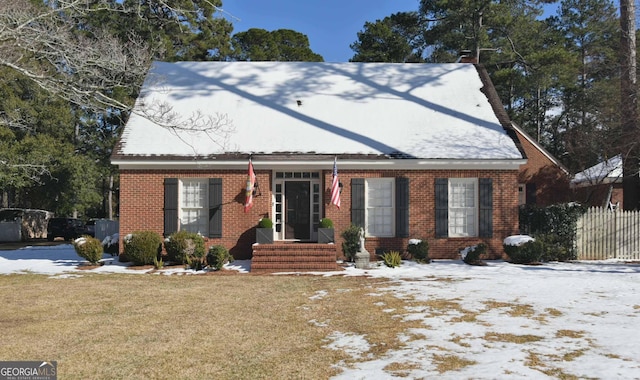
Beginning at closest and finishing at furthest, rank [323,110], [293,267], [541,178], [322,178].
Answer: [293,267], [322,178], [323,110], [541,178]

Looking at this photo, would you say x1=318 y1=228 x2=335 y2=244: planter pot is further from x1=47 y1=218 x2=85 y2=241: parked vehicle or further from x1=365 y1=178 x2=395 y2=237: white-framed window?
x1=47 y1=218 x2=85 y2=241: parked vehicle

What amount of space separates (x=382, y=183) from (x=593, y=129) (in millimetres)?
17121

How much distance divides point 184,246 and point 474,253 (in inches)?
328

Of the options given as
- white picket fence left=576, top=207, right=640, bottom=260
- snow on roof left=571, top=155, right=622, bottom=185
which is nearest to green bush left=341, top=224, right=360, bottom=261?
white picket fence left=576, top=207, right=640, bottom=260

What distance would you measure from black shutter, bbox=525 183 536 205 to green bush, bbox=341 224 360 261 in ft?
39.4

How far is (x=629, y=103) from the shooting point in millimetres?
18594

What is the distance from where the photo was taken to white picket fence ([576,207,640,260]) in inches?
627

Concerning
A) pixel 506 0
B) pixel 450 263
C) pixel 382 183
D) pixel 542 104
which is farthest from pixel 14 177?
pixel 542 104

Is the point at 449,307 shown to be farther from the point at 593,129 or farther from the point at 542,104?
the point at 542,104

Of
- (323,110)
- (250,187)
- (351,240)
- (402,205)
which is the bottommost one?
(351,240)

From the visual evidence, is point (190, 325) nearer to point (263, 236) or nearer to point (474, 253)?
point (263, 236)

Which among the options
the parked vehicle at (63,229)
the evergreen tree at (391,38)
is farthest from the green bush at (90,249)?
the evergreen tree at (391,38)

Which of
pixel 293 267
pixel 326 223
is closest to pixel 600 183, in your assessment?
pixel 326 223

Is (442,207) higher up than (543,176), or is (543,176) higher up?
(543,176)
